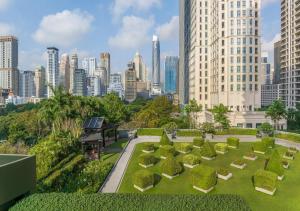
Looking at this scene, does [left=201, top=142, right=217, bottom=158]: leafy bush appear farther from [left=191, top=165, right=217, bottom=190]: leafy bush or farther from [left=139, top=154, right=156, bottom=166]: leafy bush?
[left=191, top=165, right=217, bottom=190]: leafy bush

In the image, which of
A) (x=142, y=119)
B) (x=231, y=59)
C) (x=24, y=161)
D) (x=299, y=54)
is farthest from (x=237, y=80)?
(x=24, y=161)

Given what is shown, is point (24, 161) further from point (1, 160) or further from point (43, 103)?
point (43, 103)

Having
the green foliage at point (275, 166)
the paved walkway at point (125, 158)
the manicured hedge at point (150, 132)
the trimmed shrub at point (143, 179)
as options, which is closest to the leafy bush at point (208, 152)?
the green foliage at point (275, 166)

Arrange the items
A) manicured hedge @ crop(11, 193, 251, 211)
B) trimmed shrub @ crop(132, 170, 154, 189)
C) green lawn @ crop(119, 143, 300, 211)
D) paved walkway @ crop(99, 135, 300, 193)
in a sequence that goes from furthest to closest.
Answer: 1. paved walkway @ crop(99, 135, 300, 193)
2. trimmed shrub @ crop(132, 170, 154, 189)
3. green lawn @ crop(119, 143, 300, 211)
4. manicured hedge @ crop(11, 193, 251, 211)

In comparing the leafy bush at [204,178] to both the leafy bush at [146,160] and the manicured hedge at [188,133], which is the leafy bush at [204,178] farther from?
the manicured hedge at [188,133]

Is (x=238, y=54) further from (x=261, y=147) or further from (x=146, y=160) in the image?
(x=146, y=160)

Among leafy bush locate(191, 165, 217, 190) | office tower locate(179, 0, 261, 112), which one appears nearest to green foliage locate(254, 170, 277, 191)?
leafy bush locate(191, 165, 217, 190)
